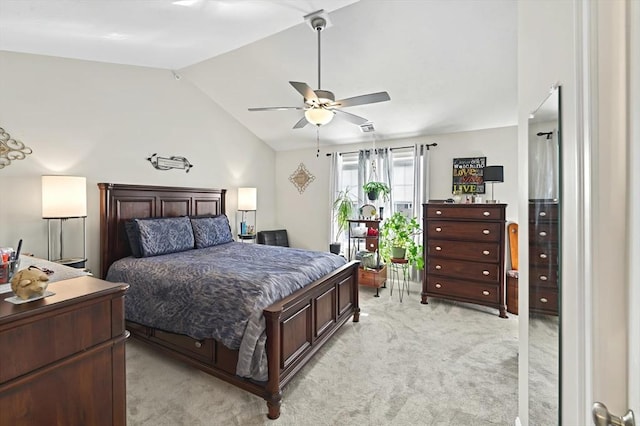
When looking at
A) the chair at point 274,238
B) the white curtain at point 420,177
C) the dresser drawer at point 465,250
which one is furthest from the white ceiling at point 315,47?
the chair at point 274,238

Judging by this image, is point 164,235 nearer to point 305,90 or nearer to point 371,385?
point 305,90

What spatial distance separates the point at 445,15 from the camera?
273cm

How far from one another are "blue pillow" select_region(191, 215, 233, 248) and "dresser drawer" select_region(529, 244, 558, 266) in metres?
3.59

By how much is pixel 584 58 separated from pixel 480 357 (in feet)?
8.85

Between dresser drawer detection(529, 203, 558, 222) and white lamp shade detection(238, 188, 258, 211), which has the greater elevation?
white lamp shade detection(238, 188, 258, 211)

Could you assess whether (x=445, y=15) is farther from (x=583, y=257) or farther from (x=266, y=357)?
(x=266, y=357)

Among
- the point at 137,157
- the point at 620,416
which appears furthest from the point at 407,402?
the point at 137,157

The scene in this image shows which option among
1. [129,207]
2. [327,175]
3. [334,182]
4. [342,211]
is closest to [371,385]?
[342,211]

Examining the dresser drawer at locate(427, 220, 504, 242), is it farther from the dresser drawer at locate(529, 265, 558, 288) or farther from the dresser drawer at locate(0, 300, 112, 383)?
the dresser drawer at locate(0, 300, 112, 383)

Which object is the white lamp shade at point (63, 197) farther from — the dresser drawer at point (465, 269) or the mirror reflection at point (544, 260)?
the dresser drawer at point (465, 269)

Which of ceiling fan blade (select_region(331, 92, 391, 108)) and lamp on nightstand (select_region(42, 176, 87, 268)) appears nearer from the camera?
ceiling fan blade (select_region(331, 92, 391, 108))

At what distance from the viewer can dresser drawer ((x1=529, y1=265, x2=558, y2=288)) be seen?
1.12 meters

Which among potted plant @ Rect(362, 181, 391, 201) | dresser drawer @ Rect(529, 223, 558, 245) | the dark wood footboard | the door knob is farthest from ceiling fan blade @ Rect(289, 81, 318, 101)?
the door knob

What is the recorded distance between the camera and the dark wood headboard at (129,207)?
11.2ft
